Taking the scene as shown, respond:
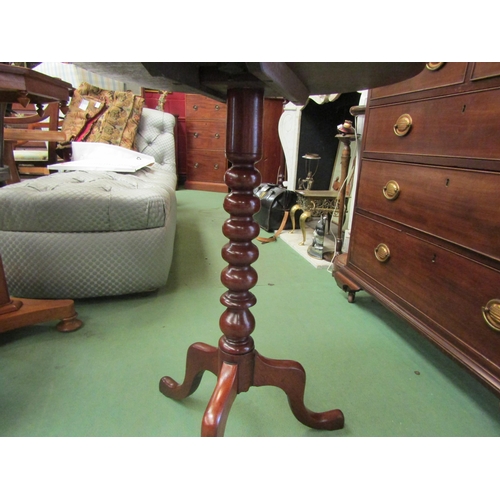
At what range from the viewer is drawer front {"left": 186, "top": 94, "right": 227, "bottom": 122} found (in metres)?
3.21

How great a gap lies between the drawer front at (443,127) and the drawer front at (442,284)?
8.8 inches

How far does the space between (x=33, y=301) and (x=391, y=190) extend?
1081 millimetres

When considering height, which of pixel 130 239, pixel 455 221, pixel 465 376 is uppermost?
pixel 455 221

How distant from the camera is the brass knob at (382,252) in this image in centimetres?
95

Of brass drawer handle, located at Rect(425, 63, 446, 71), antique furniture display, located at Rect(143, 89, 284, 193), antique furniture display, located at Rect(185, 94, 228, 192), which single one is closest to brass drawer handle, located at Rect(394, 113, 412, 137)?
brass drawer handle, located at Rect(425, 63, 446, 71)

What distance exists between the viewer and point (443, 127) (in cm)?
75

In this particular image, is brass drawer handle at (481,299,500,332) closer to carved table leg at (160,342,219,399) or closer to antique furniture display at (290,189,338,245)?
carved table leg at (160,342,219,399)

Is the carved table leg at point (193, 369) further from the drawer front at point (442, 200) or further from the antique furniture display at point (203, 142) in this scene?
the antique furniture display at point (203, 142)

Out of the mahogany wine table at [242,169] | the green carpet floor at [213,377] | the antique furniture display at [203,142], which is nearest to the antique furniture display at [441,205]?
the green carpet floor at [213,377]

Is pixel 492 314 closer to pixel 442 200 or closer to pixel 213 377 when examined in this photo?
pixel 442 200

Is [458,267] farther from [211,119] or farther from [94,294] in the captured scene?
[211,119]
